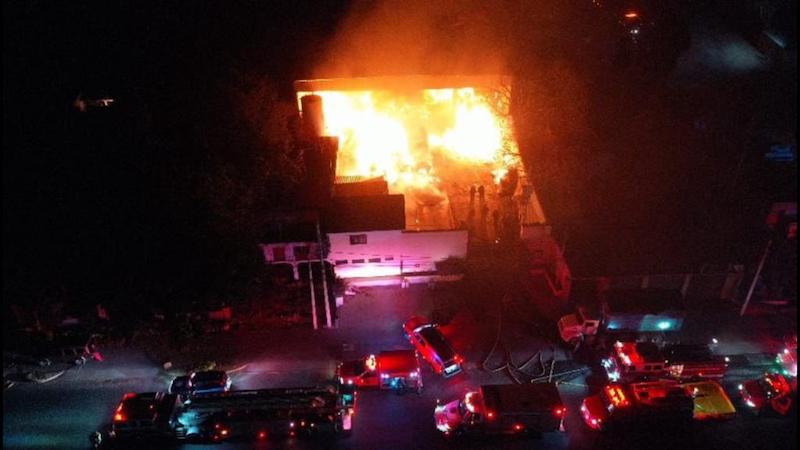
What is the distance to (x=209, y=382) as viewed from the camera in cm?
2289

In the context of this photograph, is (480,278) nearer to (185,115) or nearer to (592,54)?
(185,115)

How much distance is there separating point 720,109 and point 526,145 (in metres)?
15.9

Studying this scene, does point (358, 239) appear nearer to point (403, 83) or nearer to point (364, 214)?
point (364, 214)

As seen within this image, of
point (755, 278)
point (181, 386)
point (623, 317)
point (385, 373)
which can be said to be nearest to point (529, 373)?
point (623, 317)

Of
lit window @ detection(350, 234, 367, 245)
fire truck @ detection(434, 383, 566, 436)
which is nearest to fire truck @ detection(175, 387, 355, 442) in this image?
fire truck @ detection(434, 383, 566, 436)

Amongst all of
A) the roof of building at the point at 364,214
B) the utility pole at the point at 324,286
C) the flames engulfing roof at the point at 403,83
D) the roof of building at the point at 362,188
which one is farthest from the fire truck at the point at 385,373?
the flames engulfing roof at the point at 403,83

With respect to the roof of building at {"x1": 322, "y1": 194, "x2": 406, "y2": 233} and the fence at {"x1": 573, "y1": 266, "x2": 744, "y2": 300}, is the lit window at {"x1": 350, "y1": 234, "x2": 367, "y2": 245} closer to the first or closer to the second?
the roof of building at {"x1": 322, "y1": 194, "x2": 406, "y2": 233}

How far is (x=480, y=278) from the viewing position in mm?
28578

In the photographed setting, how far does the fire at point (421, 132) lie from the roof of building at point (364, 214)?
7.19 meters

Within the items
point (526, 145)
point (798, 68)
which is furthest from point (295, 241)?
point (798, 68)

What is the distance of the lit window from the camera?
1056 inches

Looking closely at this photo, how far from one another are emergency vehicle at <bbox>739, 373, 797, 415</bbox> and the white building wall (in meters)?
14.1

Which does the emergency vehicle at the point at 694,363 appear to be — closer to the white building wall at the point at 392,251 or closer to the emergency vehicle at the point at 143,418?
the white building wall at the point at 392,251

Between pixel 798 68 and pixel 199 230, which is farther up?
pixel 798 68
